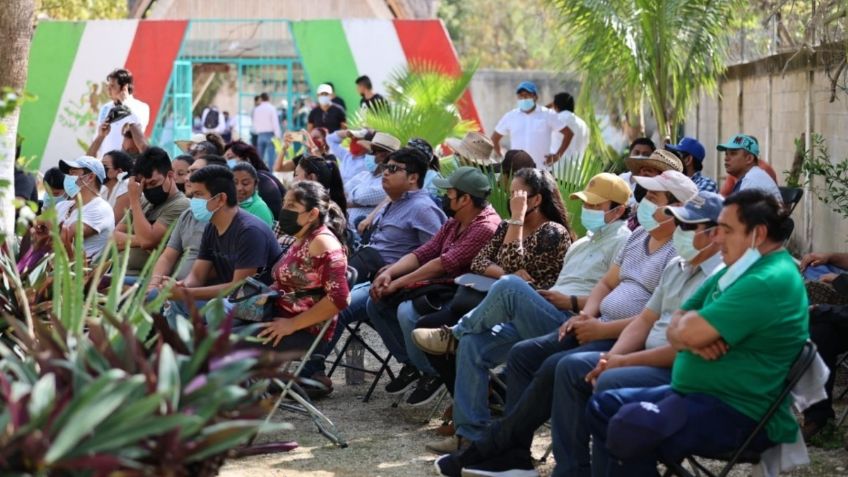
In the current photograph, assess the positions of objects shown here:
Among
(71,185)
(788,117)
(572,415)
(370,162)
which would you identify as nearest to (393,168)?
(71,185)

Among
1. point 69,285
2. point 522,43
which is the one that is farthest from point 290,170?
point 522,43

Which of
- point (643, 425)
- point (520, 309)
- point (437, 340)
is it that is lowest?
point (437, 340)

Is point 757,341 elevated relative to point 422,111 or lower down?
lower down

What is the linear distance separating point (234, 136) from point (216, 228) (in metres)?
17.4

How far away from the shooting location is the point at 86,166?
8617 mm

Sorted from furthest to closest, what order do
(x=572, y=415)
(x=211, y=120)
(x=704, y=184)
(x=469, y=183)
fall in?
1. (x=211, y=120)
2. (x=704, y=184)
3. (x=469, y=183)
4. (x=572, y=415)

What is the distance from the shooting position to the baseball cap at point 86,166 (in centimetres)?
862

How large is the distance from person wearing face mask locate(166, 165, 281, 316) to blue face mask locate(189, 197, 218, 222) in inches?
1.3

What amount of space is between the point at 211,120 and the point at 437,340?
18.4 m

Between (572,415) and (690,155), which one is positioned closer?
(572,415)

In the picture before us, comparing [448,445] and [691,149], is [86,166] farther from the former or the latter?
[691,149]

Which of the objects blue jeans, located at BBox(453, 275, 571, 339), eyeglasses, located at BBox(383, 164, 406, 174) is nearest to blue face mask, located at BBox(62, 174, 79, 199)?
eyeglasses, located at BBox(383, 164, 406, 174)

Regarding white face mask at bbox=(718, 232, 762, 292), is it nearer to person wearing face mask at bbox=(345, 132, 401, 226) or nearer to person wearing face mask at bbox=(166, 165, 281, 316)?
person wearing face mask at bbox=(166, 165, 281, 316)

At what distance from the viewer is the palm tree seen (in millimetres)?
12070
